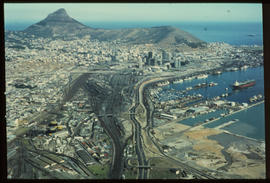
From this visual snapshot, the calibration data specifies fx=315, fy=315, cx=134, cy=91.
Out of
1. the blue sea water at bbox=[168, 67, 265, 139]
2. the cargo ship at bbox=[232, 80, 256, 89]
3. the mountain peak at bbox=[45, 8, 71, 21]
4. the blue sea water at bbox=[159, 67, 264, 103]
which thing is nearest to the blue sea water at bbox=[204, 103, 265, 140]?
the blue sea water at bbox=[168, 67, 265, 139]

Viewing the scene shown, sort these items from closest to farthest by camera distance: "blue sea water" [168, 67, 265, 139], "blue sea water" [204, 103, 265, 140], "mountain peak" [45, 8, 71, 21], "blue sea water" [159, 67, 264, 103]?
"blue sea water" [204, 103, 265, 140], "blue sea water" [168, 67, 265, 139], "mountain peak" [45, 8, 71, 21], "blue sea water" [159, 67, 264, 103]

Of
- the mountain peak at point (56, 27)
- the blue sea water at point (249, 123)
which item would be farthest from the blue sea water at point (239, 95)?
the mountain peak at point (56, 27)

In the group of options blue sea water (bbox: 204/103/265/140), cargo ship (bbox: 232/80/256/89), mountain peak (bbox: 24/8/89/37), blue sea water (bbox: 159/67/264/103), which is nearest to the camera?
blue sea water (bbox: 204/103/265/140)

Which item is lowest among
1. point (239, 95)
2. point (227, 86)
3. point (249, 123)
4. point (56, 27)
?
point (249, 123)

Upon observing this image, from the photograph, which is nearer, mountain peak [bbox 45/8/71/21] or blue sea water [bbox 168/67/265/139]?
blue sea water [bbox 168/67/265/139]

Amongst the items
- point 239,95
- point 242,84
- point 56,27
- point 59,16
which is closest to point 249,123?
point 239,95

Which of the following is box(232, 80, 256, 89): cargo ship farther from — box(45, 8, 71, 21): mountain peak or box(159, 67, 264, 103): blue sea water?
box(45, 8, 71, 21): mountain peak

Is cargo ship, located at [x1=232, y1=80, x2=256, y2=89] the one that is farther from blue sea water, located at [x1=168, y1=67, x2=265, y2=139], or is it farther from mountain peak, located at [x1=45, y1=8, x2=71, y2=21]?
mountain peak, located at [x1=45, y1=8, x2=71, y2=21]

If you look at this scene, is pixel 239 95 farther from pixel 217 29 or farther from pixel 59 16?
pixel 59 16

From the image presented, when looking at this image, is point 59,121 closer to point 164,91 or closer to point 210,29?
point 164,91

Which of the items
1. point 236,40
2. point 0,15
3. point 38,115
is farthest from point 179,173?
point 236,40

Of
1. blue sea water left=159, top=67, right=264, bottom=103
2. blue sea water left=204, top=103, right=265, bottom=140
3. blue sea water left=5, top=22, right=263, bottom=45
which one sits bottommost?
blue sea water left=204, top=103, right=265, bottom=140

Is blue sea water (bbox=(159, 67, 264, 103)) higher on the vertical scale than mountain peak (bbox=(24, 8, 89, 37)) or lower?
lower
